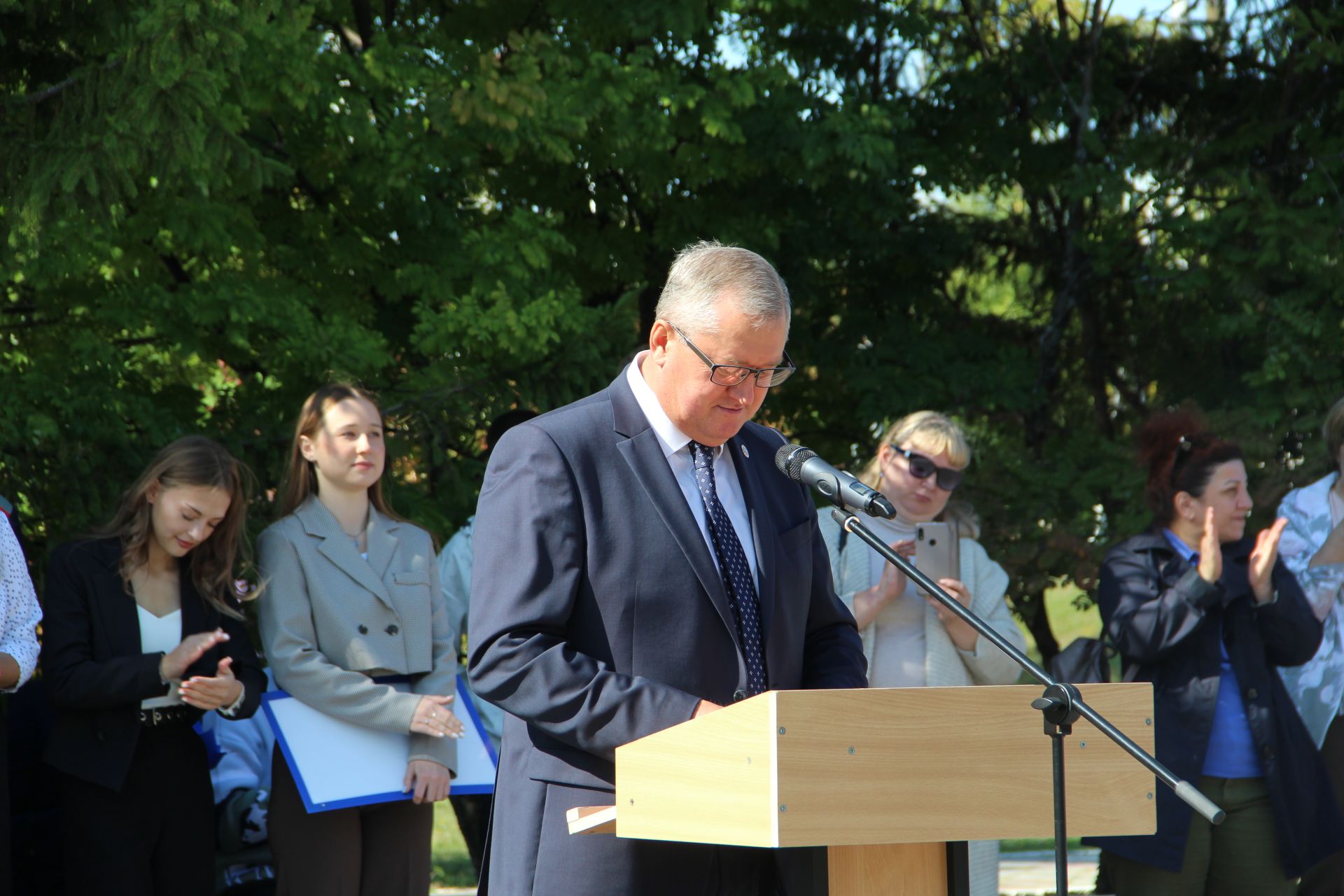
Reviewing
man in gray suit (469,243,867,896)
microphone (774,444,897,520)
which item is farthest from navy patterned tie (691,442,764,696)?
microphone (774,444,897,520)

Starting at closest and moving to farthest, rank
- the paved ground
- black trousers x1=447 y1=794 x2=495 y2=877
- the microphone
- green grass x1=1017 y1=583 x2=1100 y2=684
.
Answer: the microphone, black trousers x1=447 y1=794 x2=495 y2=877, green grass x1=1017 y1=583 x2=1100 y2=684, the paved ground

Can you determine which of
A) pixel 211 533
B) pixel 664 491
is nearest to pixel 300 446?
pixel 211 533

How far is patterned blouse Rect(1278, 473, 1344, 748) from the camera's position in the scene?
218 inches

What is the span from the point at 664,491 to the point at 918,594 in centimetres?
235

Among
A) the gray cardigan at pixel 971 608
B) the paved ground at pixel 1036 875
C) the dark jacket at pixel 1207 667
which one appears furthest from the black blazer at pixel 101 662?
the paved ground at pixel 1036 875

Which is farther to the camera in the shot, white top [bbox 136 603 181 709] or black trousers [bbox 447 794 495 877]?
black trousers [bbox 447 794 495 877]

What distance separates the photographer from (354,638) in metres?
4.54

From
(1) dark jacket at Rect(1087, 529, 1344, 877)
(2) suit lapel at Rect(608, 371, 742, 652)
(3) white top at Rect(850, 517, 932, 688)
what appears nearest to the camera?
(2) suit lapel at Rect(608, 371, 742, 652)

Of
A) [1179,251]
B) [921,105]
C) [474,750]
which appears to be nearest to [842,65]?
[921,105]

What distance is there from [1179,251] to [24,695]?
6.27m

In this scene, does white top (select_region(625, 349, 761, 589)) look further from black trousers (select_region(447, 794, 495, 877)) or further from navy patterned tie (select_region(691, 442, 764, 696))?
black trousers (select_region(447, 794, 495, 877))

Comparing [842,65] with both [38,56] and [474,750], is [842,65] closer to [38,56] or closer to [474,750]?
[38,56]

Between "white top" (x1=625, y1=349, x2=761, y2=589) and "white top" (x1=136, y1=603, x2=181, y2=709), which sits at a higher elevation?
"white top" (x1=625, y1=349, x2=761, y2=589)

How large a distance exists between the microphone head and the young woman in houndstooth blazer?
2.02 meters
